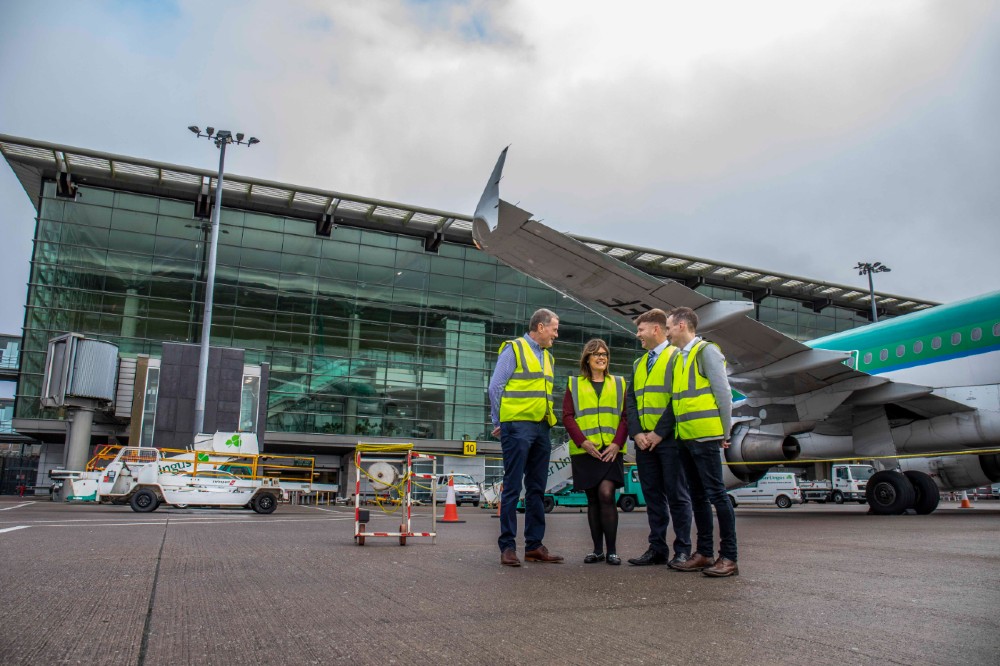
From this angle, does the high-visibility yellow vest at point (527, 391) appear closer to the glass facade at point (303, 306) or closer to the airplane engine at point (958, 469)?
the airplane engine at point (958, 469)

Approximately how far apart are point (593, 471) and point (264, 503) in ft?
42.5

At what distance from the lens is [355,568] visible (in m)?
4.30

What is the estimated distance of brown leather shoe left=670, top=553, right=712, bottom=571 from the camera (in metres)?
4.33

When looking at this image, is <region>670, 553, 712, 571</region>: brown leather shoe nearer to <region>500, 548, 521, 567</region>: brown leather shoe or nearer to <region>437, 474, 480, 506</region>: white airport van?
<region>500, 548, 521, 567</region>: brown leather shoe

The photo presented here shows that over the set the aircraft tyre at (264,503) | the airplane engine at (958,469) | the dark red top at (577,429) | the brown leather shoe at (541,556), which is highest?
the dark red top at (577,429)

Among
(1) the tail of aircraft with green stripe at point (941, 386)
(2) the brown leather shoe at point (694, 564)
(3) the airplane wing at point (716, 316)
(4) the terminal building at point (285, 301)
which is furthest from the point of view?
(4) the terminal building at point (285, 301)

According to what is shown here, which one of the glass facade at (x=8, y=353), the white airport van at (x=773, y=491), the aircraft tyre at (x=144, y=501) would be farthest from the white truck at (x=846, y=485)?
the glass facade at (x=8, y=353)

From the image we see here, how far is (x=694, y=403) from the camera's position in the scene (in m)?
4.57

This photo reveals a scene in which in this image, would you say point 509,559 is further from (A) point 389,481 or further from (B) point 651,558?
(A) point 389,481

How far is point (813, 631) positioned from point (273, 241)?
128 feet

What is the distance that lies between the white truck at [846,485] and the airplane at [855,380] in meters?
21.2

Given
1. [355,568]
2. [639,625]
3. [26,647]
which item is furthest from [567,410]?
[26,647]

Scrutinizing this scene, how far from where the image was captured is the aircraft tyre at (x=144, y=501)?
600 inches

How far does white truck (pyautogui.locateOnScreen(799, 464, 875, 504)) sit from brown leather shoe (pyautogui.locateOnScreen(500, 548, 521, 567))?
31.7 m
